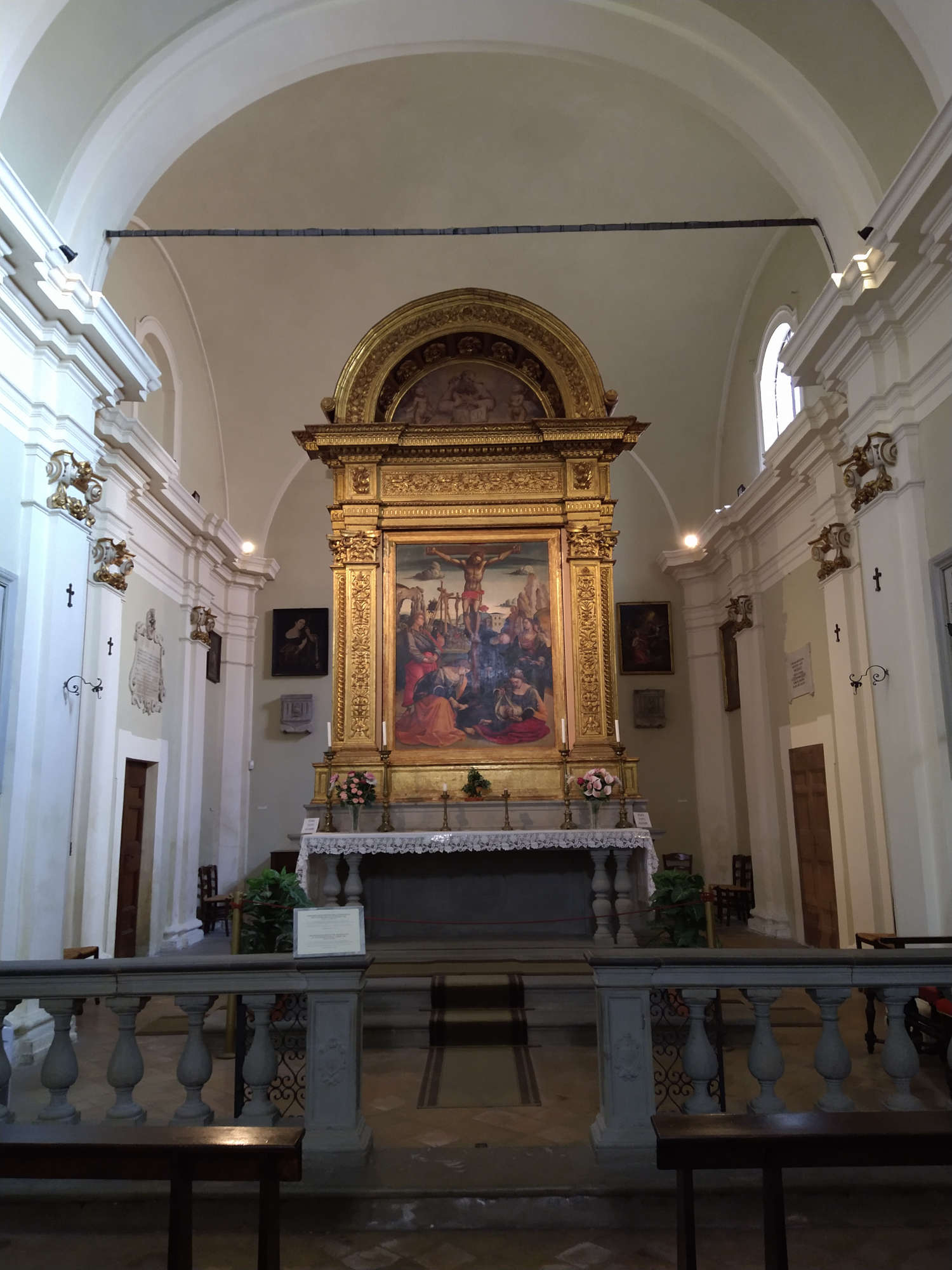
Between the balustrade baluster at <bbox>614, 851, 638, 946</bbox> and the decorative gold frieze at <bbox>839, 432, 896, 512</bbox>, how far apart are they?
150 inches

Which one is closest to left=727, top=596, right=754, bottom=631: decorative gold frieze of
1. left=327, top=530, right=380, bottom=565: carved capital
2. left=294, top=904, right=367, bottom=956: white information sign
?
left=327, top=530, right=380, bottom=565: carved capital

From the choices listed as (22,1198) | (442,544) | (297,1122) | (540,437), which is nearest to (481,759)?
(442,544)

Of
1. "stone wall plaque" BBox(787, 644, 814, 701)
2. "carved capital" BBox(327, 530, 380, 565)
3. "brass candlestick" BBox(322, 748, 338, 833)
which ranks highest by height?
"carved capital" BBox(327, 530, 380, 565)

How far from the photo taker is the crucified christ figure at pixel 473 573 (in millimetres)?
10406

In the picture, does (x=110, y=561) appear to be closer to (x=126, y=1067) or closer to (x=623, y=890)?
(x=623, y=890)

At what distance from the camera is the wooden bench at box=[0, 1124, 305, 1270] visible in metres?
2.77

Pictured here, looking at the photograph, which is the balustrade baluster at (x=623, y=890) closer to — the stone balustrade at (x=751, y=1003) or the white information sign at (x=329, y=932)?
the stone balustrade at (x=751, y=1003)

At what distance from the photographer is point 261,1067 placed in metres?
4.14

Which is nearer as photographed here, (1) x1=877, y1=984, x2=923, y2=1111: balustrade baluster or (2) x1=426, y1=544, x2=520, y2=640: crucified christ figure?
(1) x1=877, y1=984, x2=923, y2=1111: balustrade baluster

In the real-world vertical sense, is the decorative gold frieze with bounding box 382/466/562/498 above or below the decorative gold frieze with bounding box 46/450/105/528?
above

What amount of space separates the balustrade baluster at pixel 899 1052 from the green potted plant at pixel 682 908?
3.09m

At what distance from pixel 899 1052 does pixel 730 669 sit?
10165mm

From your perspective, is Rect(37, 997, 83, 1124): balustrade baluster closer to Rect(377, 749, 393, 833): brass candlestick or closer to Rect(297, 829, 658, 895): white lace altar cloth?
Rect(297, 829, 658, 895): white lace altar cloth

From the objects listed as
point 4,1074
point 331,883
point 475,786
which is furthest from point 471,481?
point 4,1074
